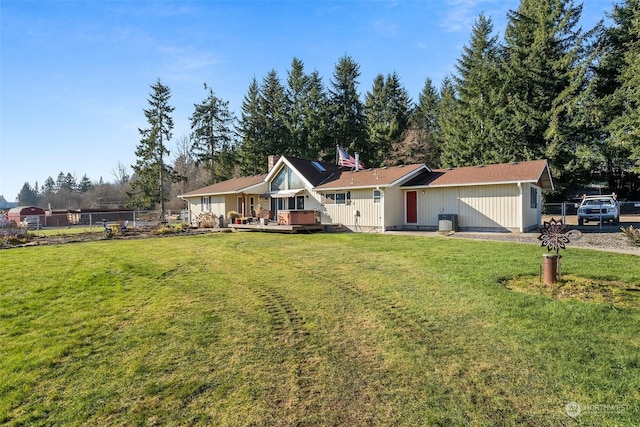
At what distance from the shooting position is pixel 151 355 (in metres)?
4.27

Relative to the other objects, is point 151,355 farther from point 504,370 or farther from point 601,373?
point 601,373

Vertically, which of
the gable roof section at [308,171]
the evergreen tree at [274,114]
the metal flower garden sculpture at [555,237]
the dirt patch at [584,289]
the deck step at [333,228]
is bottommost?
the dirt patch at [584,289]

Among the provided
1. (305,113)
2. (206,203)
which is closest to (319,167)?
(206,203)

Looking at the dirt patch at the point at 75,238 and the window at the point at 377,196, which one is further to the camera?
the window at the point at 377,196

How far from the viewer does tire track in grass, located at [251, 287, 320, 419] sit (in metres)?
3.24

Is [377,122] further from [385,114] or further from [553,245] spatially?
[553,245]

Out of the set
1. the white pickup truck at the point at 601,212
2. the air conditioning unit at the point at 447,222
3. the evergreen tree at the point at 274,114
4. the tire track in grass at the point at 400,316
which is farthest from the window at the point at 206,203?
the white pickup truck at the point at 601,212

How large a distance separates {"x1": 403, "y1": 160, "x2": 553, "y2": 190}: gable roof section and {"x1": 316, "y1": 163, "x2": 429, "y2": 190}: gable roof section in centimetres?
56

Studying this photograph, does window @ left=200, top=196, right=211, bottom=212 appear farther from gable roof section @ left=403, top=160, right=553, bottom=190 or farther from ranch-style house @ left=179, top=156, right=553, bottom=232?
gable roof section @ left=403, top=160, right=553, bottom=190

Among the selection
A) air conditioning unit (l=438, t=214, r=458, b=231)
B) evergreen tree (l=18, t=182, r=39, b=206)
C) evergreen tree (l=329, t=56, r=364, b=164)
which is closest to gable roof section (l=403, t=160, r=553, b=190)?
air conditioning unit (l=438, t=214, r=458, b=231)

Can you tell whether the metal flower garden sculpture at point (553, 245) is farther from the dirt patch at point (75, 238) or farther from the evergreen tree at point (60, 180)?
the evergreen tree at point (60, 180)

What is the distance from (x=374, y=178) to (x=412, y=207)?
2.48 m

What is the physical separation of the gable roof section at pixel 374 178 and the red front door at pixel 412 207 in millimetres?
900

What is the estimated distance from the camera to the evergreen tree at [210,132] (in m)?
43.4
